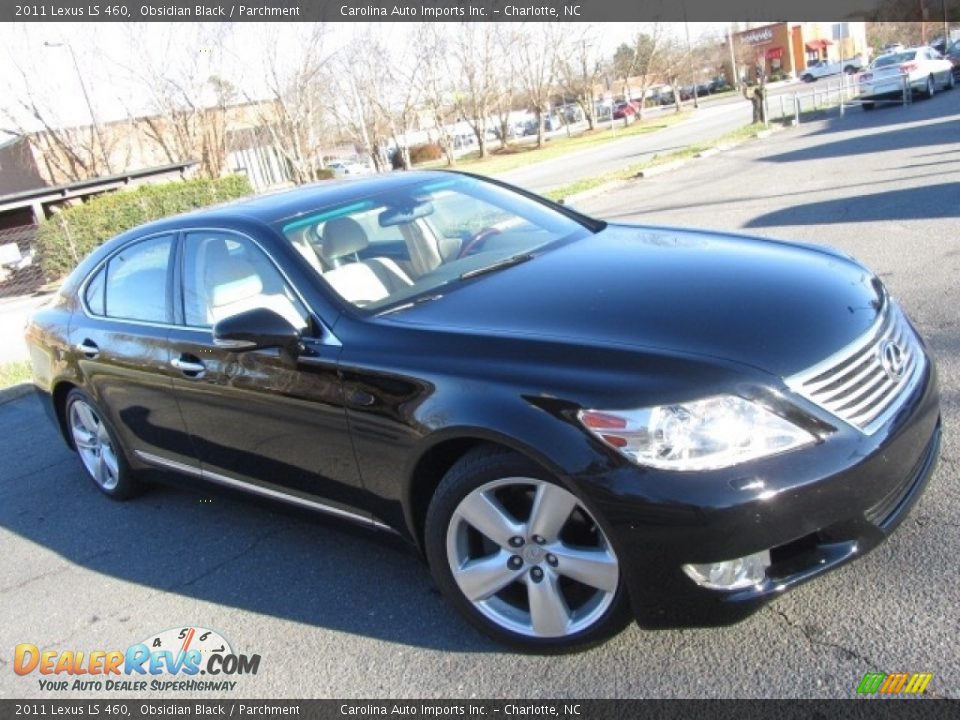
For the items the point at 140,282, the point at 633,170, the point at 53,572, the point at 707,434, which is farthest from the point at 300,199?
the point at 633,170

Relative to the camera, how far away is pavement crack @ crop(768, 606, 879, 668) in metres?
2.49

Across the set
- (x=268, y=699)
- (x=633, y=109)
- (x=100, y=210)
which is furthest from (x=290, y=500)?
(x=633, y=109)

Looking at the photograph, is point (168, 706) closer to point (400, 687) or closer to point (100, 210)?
point (400, 687)

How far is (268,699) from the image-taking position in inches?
115

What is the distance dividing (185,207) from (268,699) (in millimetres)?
22412

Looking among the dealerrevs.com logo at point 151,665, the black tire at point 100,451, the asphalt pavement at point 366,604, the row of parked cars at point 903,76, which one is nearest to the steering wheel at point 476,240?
the asphalt pavement at point 366,604

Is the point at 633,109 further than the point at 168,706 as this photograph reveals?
Yes

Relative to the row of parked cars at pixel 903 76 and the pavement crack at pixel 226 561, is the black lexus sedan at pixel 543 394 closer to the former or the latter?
the pavement crack at pixel 226 561

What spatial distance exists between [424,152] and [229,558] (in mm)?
58559

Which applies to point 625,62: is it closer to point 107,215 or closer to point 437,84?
point 437,84

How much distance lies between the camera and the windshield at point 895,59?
84.5ft

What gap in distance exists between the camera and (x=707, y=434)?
2.38m

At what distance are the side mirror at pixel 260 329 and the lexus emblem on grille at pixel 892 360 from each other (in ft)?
6.93

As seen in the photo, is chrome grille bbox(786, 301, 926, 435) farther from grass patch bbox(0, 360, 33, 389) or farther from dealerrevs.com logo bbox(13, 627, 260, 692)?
grass patch bbox(0, 360, 33, 389)
